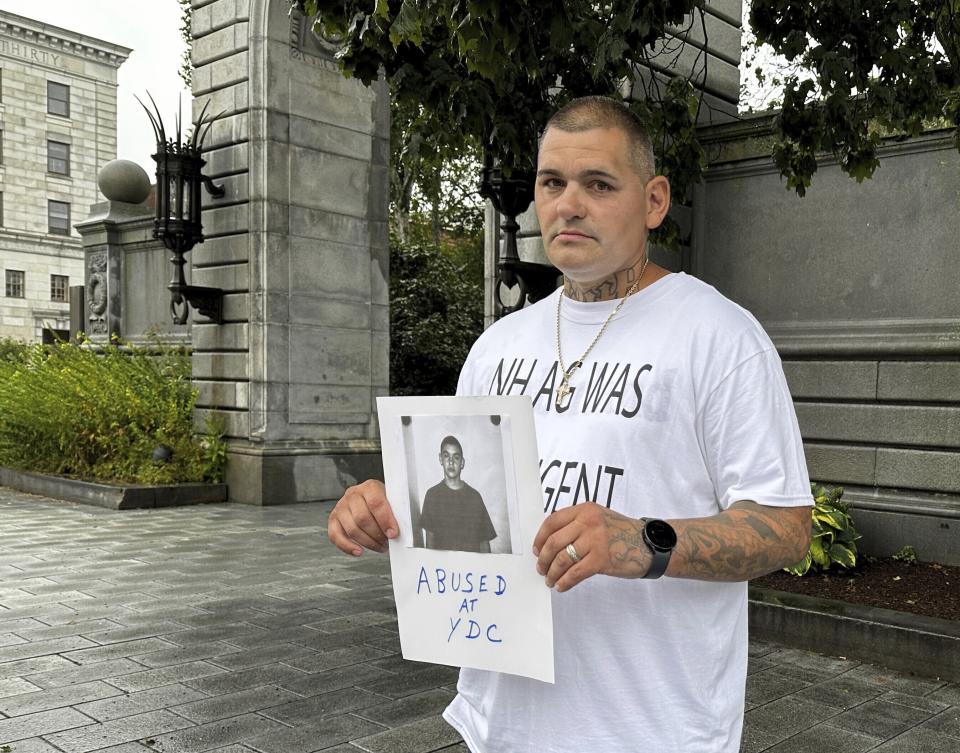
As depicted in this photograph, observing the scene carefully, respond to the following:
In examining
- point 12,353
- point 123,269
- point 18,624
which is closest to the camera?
point 18,624

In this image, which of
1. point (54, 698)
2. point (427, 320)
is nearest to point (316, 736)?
point (54, 698)

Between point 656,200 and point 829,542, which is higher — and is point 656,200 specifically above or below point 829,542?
above

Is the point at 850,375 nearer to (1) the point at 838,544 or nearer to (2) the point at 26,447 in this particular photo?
(1) the point at 838,544

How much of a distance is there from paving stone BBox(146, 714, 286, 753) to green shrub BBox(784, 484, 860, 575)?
4042 mm

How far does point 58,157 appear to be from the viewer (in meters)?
56.1

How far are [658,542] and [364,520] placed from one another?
59 centimetres

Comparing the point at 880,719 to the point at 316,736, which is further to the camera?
the point at 880,719

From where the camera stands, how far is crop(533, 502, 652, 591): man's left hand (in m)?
1.50

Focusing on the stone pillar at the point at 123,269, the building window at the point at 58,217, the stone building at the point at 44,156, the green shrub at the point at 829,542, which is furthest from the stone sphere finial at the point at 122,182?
the building window at the point at 58,217

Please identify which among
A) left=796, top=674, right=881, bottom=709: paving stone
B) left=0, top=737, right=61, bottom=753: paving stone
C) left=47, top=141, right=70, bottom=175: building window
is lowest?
left=796, top=674, right=881, bottom=709: paving stone

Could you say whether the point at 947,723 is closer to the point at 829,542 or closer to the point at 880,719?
the point at 880,719

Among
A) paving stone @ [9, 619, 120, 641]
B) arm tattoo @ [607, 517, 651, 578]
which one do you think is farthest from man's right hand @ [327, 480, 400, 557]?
paving stone @ [9, 619, 120, 641]

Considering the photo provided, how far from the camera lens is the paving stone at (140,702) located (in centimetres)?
455

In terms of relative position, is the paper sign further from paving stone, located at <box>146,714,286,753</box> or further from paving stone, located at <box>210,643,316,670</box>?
paving stone, located at <box>210,643,316,670</box>
